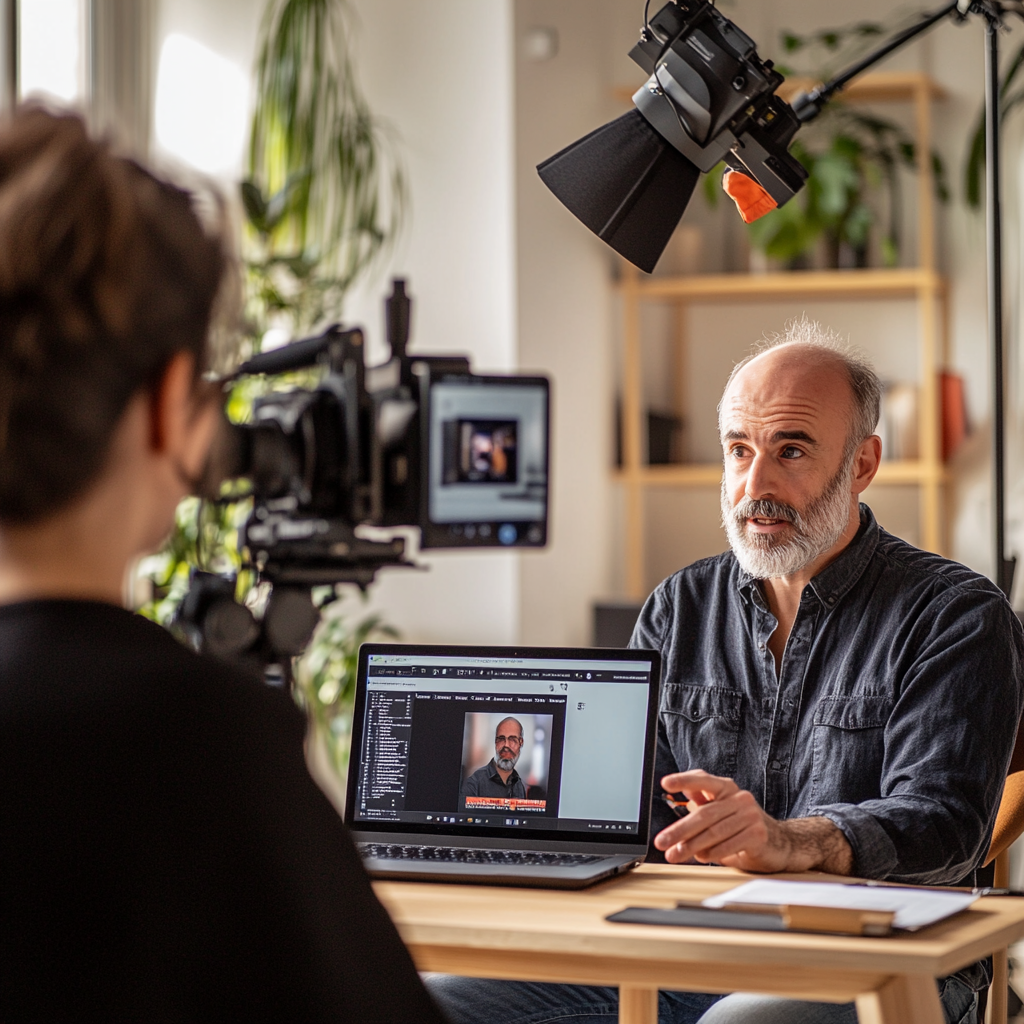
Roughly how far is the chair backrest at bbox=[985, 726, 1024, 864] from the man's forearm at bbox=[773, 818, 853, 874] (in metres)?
0.41

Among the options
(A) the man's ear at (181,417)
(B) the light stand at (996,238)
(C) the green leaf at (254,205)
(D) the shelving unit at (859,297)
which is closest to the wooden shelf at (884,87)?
(D) the shelving unit at (859,297)

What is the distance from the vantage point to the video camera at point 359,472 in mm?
1590

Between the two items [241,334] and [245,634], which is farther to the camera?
[245,634]

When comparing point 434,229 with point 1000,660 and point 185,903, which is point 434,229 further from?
point 185,903

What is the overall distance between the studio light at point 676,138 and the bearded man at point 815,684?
33cm

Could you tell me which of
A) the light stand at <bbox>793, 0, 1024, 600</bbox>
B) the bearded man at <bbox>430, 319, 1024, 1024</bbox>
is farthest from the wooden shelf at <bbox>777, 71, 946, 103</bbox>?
the bearded man at <bbox>430, 319, 1024, 1024</bbox>

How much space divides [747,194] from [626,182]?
0.17 meters

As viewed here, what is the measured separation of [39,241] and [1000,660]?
137cm

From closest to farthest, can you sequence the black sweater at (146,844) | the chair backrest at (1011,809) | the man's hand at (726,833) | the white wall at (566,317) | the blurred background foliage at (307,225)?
1. the black sweater at (146,844)
2. the man's hand at (726,833)
3. the chair backrest at (1011,809)
4. the blurred background foliage at (307,225)
5. the white wall at (566,317)

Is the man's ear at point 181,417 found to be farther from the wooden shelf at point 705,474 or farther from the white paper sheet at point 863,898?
the wooden shelf at point 705,474

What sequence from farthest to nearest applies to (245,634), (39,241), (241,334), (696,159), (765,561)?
(765,561) < (696,159) < (245,634) < (241,334) < (39,241)

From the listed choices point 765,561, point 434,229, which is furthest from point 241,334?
point 434,229

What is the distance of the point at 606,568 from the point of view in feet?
13.6

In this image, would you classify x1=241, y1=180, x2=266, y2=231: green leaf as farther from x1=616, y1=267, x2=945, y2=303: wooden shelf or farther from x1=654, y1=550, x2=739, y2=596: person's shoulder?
x1=654, y1=550, x2=739, y2=596: person's shoulder
